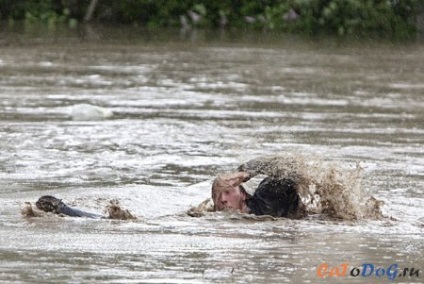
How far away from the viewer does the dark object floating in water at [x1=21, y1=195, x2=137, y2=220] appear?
10.3 metres

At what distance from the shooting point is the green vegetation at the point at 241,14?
33844 mm

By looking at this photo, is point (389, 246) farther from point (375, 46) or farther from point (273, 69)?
point (375, 46)

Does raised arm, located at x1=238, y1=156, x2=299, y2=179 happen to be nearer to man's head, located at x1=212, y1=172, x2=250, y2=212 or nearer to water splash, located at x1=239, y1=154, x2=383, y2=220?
water splash, located at x1=239, y1=154, x2=383, y2=220

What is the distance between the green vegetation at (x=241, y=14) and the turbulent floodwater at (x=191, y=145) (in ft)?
12.2

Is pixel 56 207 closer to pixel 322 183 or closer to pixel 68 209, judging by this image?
pixel 68 209

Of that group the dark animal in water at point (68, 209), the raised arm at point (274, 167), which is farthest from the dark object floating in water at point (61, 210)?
the raised arm at point (274, 167)

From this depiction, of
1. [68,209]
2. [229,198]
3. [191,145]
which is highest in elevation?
[229,198]

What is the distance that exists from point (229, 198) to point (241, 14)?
26134 millimetres

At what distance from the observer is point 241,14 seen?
36125 millimetres

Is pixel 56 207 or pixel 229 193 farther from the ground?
pixel 229 193

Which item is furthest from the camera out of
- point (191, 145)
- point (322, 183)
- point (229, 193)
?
point (191, 145)

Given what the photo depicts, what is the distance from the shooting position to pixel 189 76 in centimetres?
2278

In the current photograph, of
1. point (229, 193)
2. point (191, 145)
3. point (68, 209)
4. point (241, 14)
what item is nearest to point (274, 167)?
point (229, 193)

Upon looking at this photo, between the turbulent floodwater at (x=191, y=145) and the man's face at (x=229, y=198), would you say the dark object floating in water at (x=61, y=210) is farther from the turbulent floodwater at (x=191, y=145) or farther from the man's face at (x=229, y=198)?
the man's face at (x=229, y=198)
